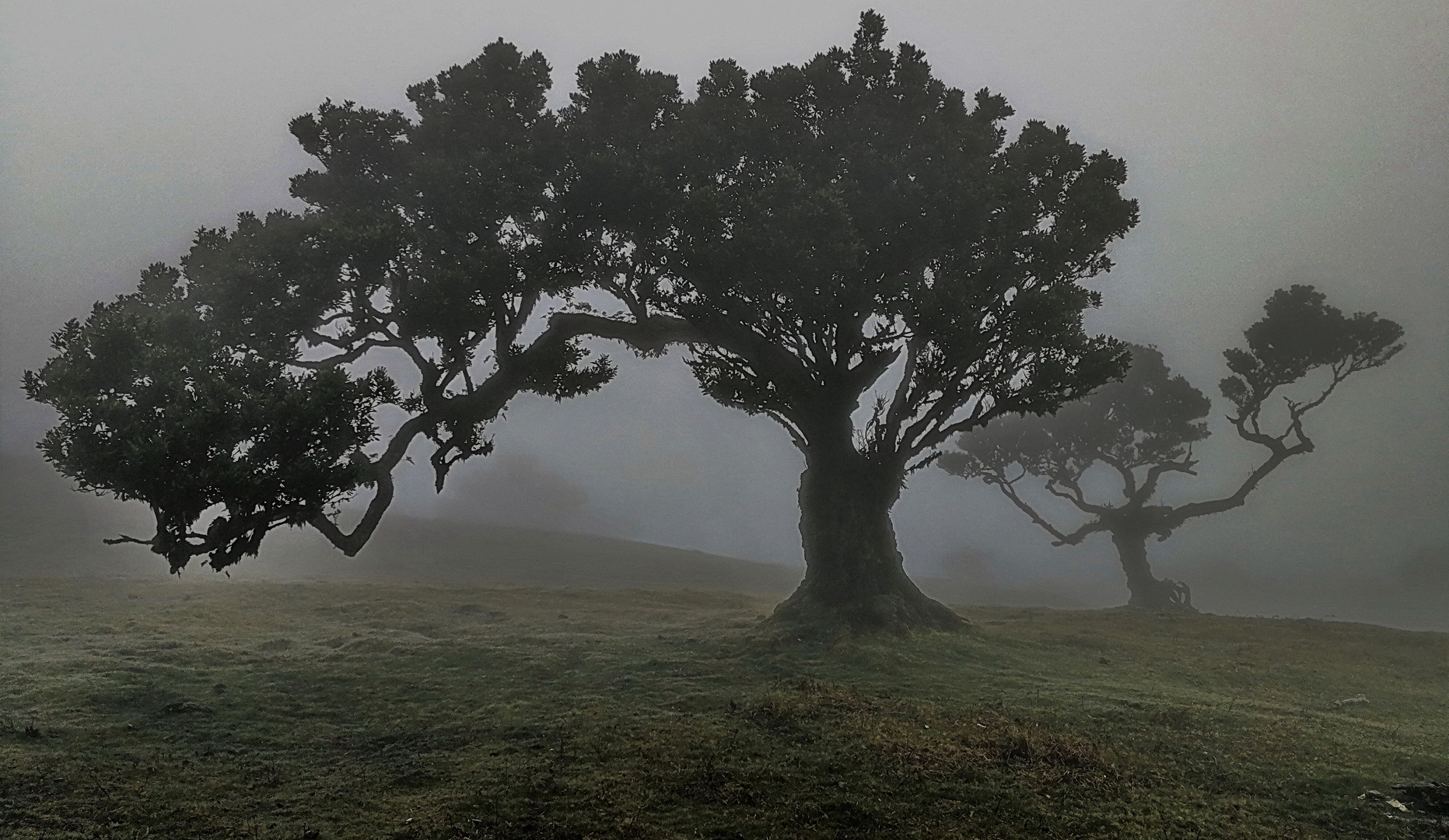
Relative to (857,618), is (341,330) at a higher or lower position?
higher

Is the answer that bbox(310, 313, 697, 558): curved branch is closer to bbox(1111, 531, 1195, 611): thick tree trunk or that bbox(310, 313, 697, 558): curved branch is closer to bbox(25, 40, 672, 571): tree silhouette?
bbox(25, 40, 672, 571): tree silhouette

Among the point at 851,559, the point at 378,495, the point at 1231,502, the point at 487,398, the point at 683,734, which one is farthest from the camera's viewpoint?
the point at 1231,502

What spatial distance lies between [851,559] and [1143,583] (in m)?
39.1

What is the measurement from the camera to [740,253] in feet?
80.6

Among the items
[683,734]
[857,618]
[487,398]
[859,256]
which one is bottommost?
[683,734]

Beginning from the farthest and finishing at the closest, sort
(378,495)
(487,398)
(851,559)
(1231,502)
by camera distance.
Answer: (1231,502) → (851,559) → (487,398) → (378,495)

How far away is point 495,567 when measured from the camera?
73.9 metres

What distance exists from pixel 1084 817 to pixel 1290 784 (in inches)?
170

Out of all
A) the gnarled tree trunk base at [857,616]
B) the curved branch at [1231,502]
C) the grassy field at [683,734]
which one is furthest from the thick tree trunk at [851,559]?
the curved branch at [1231,502]

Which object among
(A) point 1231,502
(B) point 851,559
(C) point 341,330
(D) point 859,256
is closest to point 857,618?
(B) point 851,559

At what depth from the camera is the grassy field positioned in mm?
10023

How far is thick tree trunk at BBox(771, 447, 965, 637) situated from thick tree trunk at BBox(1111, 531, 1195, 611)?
115 feet

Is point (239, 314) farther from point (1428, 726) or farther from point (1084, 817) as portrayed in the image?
point (1428, 726)

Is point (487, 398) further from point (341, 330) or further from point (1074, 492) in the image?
point (1074, 492)
